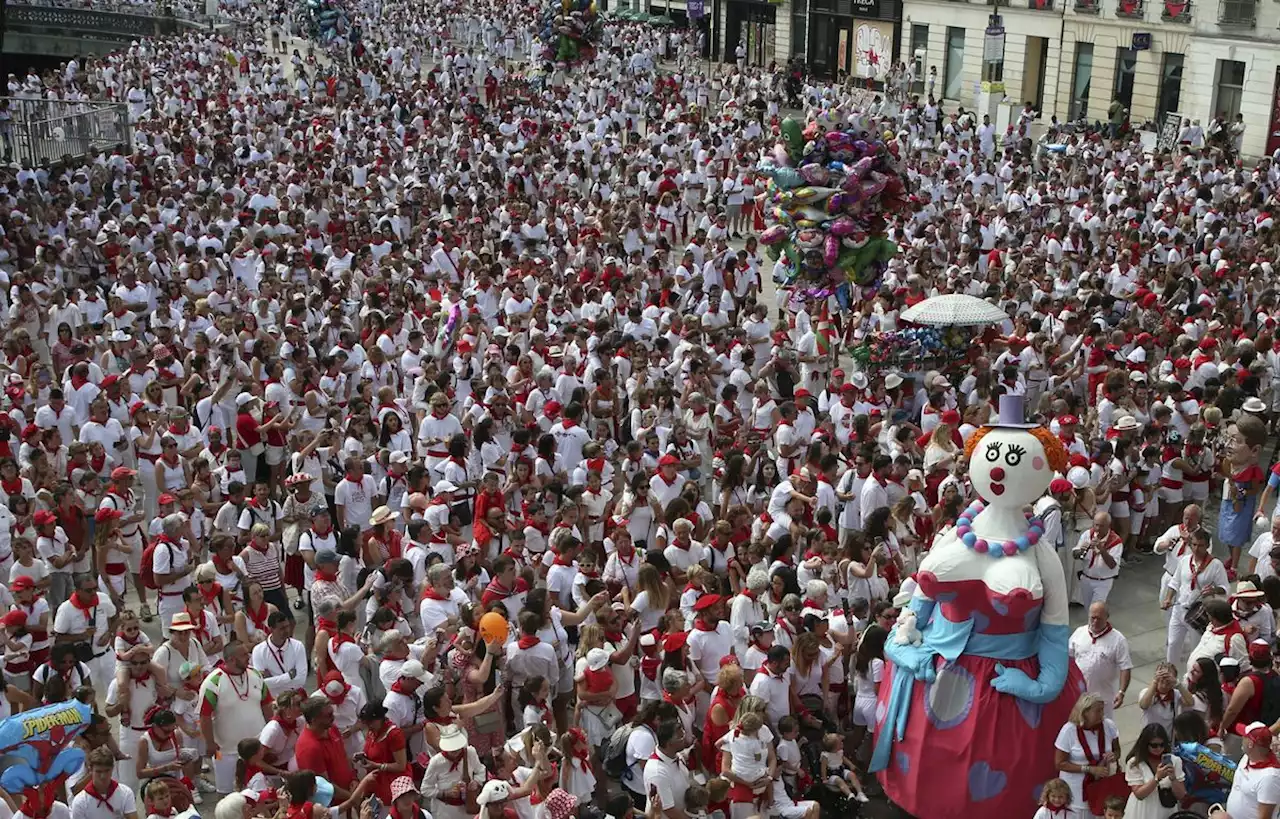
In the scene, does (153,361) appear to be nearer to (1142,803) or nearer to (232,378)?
(232,378)

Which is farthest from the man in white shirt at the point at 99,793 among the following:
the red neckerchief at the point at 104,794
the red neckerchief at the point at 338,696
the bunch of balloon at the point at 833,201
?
the bunch of balloon at the point at 833,201

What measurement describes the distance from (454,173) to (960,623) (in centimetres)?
1764

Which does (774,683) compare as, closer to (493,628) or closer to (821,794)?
(821,794)

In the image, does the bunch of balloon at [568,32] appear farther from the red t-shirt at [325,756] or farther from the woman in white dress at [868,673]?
the red t-shirt at [325,756]

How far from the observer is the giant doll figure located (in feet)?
27.3

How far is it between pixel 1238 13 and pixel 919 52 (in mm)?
11847

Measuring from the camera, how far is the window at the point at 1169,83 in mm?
35594

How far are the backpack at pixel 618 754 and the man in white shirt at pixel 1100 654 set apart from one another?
309 centimetres

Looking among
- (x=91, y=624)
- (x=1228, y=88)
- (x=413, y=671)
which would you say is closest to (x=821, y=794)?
(x=413, y=671)

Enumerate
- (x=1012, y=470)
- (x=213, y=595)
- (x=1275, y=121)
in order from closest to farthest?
(x=1012, y=470)
(x=213, y=595)
(x=1275, y=121)

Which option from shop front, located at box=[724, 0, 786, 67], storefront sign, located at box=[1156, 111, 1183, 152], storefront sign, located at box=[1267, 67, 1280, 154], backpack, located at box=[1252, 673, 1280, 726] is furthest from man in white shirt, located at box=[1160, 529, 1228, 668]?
shop front, located at box=[724, 0, 786, 67]

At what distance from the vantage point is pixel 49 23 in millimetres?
48844

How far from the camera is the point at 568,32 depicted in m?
37.2

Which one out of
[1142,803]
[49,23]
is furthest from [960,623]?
[49,23]
